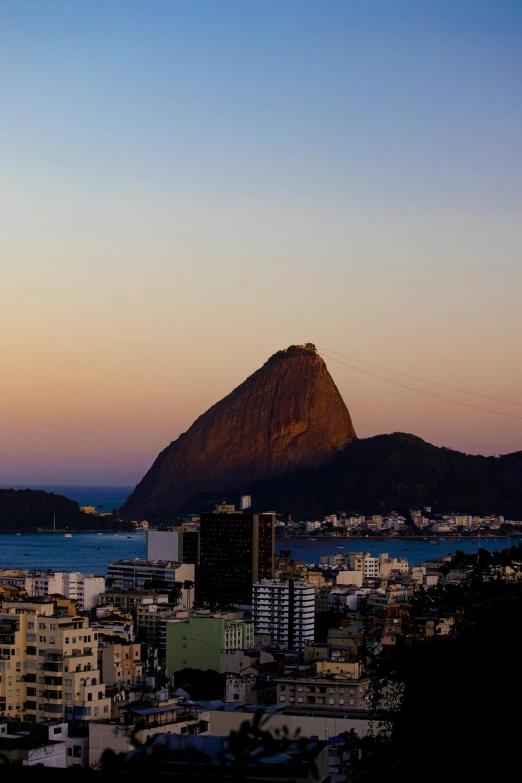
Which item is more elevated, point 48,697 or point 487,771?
point 487,771

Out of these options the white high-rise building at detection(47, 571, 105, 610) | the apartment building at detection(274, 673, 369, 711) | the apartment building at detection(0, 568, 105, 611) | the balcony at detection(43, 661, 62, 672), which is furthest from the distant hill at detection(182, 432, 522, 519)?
the balcony at detection(43, 661, 62, 672)

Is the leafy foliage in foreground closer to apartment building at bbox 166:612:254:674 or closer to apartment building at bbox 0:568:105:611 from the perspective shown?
apartment building at bbox 166:612:254:674

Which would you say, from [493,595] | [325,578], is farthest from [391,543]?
[493,595]

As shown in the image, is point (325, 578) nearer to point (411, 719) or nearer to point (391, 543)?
point (411, 719)

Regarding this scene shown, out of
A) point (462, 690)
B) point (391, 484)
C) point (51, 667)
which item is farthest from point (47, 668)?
point (391, 484)

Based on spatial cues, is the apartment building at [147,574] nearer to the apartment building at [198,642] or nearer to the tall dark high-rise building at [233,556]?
the tall dark high-rise building at [233,556]
